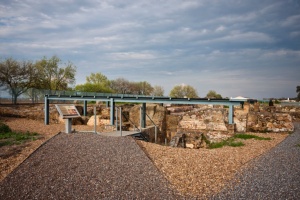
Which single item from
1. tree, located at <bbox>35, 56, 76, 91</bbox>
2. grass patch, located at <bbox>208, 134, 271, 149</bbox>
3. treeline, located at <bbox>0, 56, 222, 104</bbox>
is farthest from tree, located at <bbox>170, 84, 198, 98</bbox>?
grass patch, located at <bbox>208, 134, 271, 149</bbox>

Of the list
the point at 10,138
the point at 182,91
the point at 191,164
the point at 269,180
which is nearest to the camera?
the point at 269,180

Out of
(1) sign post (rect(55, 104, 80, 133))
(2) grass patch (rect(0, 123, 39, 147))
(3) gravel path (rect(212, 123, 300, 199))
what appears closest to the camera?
(3) gravel path (rect(212, 123, 300, 199))

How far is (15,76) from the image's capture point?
35.5 meters

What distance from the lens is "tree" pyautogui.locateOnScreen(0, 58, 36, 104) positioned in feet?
112

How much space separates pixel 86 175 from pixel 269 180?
4.73 meters

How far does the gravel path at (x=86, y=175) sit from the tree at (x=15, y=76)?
27065 millimetres

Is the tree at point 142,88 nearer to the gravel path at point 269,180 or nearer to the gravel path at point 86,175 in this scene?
the gravel path at point 86,175

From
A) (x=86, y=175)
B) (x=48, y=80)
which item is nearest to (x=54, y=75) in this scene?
(x=48, y=80)

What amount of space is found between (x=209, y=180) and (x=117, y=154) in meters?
3.25

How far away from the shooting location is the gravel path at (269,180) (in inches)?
223

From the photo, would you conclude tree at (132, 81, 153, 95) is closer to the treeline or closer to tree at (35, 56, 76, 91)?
the treeline

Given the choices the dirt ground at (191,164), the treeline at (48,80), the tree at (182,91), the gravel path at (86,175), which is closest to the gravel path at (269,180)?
the dirt ground at (191,164)

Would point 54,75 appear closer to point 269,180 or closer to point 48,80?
point 48,80

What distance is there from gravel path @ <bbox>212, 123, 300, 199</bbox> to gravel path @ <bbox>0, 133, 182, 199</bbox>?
4.78 ft
